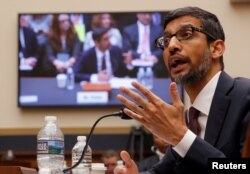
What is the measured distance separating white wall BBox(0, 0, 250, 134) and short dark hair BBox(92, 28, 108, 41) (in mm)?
291

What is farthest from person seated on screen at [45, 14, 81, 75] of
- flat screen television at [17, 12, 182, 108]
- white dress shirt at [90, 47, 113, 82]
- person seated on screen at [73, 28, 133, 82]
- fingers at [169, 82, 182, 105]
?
fingers at [169, 82, 182, 105]

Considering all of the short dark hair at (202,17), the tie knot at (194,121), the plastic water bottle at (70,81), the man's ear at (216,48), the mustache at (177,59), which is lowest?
the plastic water bottle at (70,81)

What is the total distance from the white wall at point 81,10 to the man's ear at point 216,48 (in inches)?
166

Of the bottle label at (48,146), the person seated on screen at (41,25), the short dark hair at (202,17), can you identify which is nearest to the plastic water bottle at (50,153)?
the bottle label at (48,146)

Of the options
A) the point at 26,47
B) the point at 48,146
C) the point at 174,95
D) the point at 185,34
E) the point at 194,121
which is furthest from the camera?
the point at 26,47

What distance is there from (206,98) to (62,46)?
4.48 metres

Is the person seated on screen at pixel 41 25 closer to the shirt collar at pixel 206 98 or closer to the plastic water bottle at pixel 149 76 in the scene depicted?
the plastic water bottle at pixel 149 76

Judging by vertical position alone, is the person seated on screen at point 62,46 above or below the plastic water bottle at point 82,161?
above

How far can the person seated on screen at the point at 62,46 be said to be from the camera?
6.54 metres

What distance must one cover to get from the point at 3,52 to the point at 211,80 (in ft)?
15.6

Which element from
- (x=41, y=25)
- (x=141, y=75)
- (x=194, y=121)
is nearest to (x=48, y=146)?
(x=194, y=121)

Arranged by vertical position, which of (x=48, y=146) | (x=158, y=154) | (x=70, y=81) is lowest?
(x=158, y=154)

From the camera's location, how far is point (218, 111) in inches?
82.9

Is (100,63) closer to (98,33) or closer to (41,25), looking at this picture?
(98,33)
